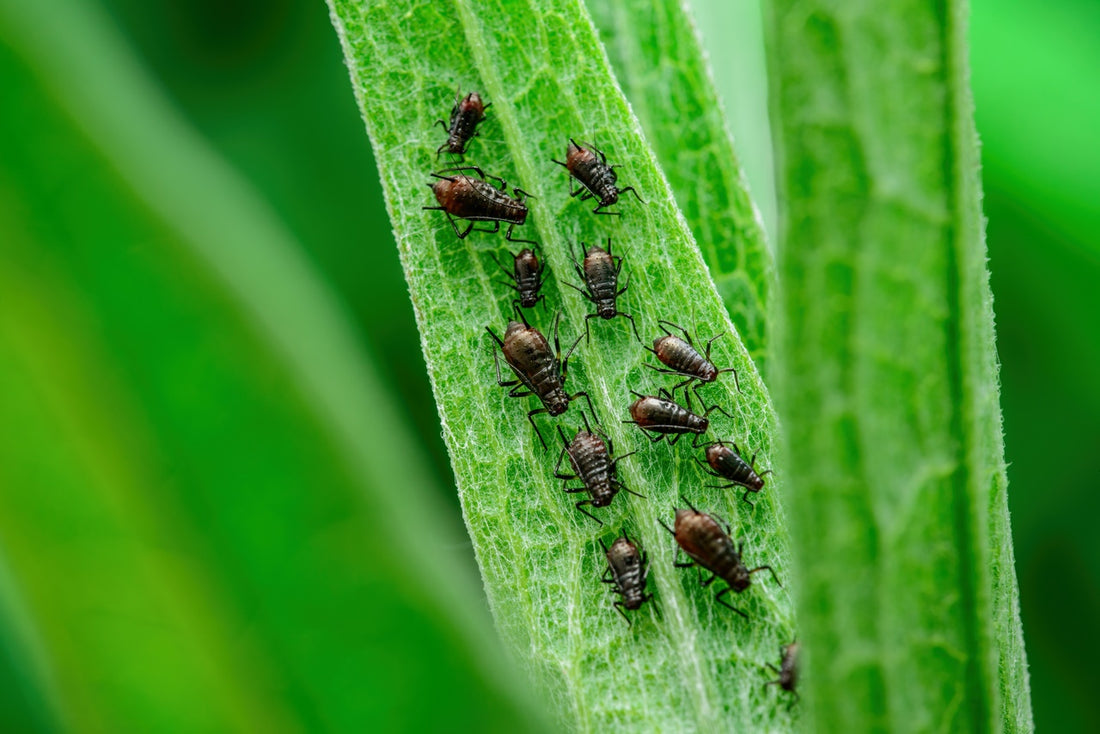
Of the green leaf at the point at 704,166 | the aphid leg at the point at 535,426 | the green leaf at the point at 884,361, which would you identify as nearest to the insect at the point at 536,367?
the aphid leg at the point at 535,426

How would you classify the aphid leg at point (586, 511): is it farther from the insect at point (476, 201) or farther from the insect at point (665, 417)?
the insect at point (476, 201)

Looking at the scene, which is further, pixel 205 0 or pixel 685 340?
pixel 205 0

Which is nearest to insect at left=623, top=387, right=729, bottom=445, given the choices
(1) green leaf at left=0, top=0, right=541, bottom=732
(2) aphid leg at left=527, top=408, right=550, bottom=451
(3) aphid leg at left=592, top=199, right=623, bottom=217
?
(2) aphid leg at left=527, top=408, right=550, bottom=451

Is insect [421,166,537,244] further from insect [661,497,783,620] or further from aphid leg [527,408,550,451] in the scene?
insect [661,497,783,620]

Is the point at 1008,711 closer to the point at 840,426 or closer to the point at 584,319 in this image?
the point at 840,426

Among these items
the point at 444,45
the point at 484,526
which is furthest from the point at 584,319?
the point at 444,45
